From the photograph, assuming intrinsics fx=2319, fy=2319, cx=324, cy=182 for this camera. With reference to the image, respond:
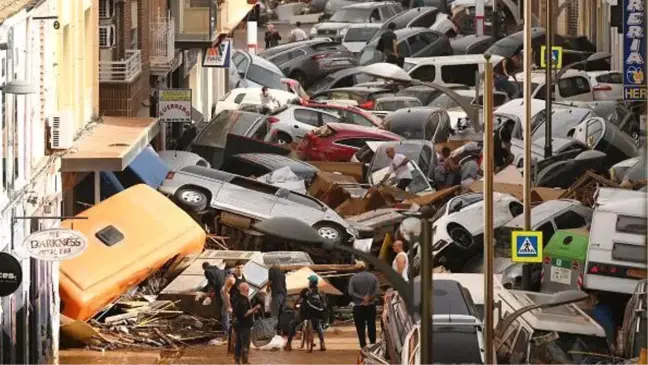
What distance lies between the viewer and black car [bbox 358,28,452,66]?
2569 inches

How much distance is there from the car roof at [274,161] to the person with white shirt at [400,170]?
4.96 ft

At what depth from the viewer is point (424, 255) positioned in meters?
17.7

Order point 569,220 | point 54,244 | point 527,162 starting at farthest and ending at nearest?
point 569,220, point 527,162, point 54,244

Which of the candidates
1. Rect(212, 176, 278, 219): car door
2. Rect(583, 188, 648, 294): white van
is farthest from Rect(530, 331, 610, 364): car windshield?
Rect(212, 176, 278, 219): car door

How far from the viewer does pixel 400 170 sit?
4097cm

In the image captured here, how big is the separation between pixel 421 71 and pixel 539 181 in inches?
804

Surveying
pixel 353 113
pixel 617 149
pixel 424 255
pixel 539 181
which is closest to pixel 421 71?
pixel 353 113

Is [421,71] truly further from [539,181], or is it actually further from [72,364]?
[72,364]

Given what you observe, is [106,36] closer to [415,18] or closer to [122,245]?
[122,245]

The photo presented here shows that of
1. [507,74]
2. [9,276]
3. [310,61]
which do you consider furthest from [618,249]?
[310,61]

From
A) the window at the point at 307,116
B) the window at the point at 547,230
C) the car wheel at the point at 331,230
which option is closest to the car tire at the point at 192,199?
the car wheel at the point at 331,230

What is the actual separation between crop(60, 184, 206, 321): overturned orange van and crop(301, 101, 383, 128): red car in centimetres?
1464

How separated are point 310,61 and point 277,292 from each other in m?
33.2

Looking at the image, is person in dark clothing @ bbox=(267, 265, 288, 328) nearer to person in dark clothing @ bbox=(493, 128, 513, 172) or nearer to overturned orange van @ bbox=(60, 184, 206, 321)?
overturned orange van @ bbox=(60, 184, 206, 321)
